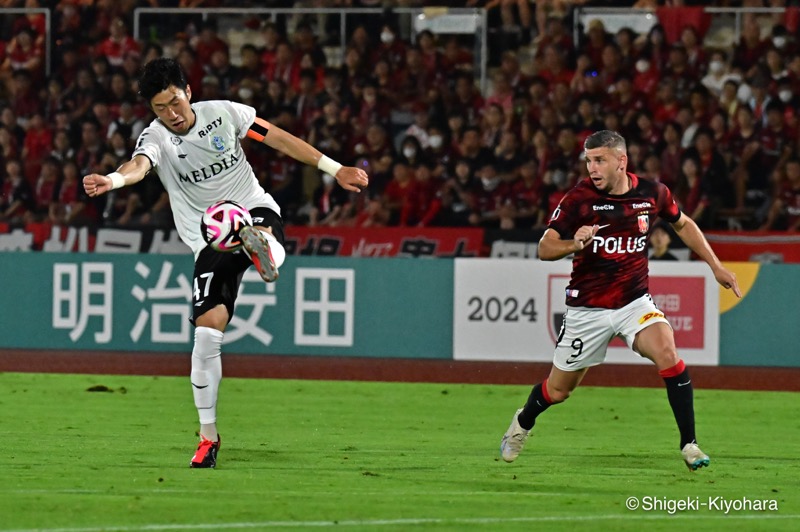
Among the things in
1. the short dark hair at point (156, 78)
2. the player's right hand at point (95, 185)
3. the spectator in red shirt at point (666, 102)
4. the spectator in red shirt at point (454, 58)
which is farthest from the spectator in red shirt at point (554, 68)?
the player's right hand at point (95, 185)

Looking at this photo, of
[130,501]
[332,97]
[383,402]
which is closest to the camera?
[130,501]

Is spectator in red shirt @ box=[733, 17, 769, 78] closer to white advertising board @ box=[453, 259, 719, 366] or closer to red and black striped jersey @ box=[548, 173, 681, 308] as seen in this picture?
white advertising board @ box=[453, 259, 719, 366]

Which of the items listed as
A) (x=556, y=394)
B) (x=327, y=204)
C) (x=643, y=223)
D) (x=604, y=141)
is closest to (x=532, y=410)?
(x=556, y=394)

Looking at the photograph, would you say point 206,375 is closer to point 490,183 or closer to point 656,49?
point 490,183

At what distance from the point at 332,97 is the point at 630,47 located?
394 centimetres

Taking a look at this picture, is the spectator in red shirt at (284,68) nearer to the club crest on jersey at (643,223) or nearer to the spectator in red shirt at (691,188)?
the spectator in red shirt at (691,188)

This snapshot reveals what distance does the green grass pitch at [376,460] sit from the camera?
21.1 feet

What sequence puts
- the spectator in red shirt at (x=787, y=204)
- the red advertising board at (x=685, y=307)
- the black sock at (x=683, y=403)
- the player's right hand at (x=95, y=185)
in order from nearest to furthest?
the player's right hand at (x=95, y=185) < the black sock at (x=683, y=403) < the red advertising board at (x=685, y=307) < the spectator in red shirt at (x=787, y=204)

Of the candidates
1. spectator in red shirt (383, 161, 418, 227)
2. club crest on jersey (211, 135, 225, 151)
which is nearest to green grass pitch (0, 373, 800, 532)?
club crest on jersey (211, 135, 225, 151)

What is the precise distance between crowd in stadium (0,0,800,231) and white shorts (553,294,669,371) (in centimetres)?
848

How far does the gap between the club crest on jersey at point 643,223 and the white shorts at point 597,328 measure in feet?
1.27

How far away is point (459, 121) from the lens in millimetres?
17875

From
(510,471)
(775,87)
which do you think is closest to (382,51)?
(775,87)

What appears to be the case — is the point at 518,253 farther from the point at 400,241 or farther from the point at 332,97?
the point at 332,97
